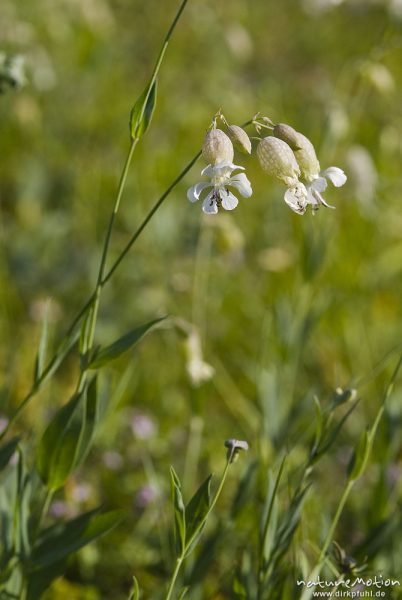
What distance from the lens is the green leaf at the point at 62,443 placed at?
125 centimetres

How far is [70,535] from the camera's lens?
1335mm

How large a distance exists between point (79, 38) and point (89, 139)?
729mm

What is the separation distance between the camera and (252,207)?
3475 millimetres

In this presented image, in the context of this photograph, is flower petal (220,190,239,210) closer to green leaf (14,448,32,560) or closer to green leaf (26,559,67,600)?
green leaf (14,448,32,560)

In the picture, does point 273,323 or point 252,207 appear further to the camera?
point 252,207

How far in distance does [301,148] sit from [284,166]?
6 cm

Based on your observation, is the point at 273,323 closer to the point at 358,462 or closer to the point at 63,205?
the point at 358,462

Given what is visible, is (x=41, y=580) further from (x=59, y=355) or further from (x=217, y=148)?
(x=217, y=148)

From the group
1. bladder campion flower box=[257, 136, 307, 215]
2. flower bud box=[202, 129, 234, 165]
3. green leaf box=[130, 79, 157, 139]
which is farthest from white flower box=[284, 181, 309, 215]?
green leaf box=[130, 79, 157, 139]

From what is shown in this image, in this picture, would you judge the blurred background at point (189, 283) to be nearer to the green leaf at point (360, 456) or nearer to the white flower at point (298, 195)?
the green leaf at point (360, 456)

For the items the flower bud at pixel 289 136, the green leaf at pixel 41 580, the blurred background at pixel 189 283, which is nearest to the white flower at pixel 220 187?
the flower bud at pixel 289 136

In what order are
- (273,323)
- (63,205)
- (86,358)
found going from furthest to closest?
(63,205) → (273,323) → (86,358)

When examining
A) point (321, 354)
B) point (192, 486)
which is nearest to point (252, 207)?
point (321, 354)

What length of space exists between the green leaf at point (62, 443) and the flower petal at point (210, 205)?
35 cm
